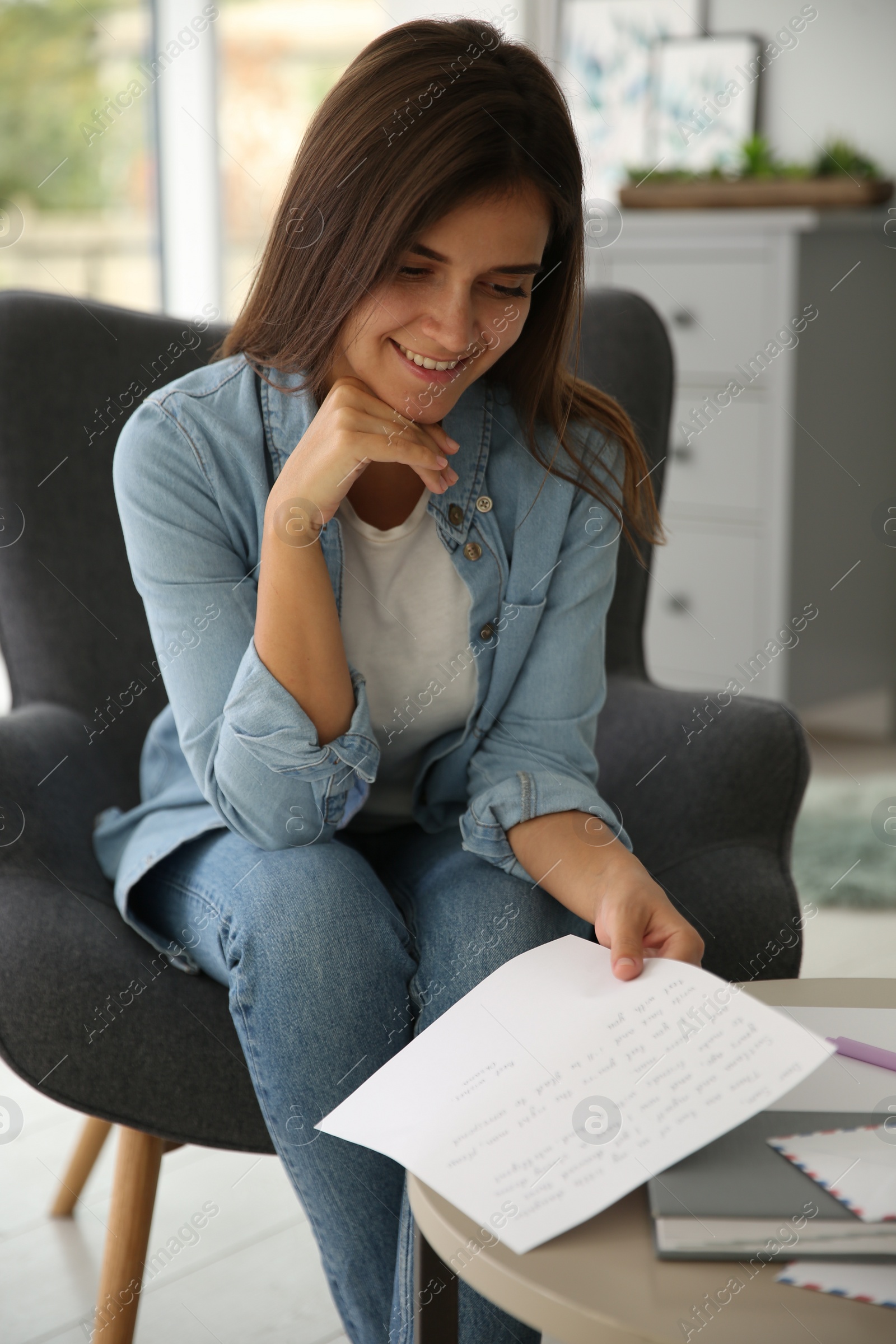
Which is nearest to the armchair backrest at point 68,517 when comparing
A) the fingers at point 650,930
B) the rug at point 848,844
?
the fingers at point 650,930

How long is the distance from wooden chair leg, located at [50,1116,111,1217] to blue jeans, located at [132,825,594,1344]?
1.59ft

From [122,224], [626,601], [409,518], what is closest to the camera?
[409,518]

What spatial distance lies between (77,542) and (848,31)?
88.0 inches

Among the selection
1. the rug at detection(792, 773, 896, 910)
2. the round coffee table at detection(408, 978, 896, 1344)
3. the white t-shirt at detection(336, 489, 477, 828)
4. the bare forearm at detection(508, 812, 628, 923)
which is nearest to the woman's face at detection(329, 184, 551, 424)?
the white t-shirt at detection(336, 489, 477, 828)

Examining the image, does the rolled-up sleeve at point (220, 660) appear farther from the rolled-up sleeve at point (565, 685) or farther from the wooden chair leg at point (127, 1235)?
the wooden chair leg at point (127, 1235)

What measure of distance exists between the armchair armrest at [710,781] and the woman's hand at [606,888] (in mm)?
193

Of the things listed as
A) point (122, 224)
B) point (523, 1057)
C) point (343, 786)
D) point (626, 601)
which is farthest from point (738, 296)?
point (523, 1057)

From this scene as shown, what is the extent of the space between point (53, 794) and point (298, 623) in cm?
35

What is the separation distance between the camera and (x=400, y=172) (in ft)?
2.82

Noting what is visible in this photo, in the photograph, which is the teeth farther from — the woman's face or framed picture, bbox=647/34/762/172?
framed picture, bbox=647/34/762/172

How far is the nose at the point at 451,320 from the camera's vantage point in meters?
0.89

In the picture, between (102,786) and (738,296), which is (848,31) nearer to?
(738,296)

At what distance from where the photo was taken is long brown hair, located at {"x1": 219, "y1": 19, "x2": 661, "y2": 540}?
0.86 m

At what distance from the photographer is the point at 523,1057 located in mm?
663
